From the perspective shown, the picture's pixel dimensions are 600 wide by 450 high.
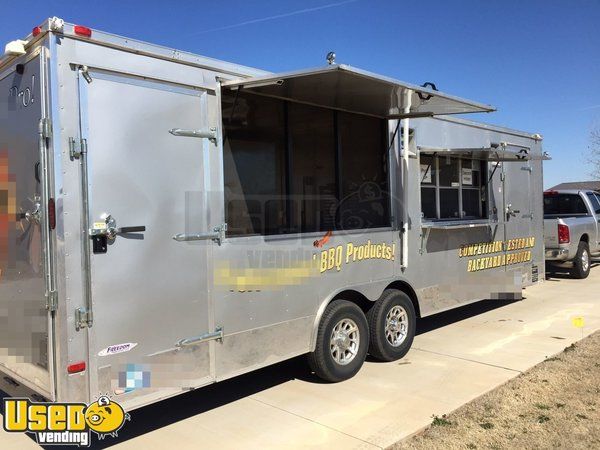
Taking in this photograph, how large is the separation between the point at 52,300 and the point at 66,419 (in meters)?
0.79

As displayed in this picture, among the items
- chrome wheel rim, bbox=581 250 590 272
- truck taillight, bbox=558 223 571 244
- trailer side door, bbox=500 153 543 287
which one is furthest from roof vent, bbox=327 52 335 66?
chrome wheel rim, bbox=581 250 590 272

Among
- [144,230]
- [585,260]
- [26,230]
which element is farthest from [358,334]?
[585,260]

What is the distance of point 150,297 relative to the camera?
11.9 ft

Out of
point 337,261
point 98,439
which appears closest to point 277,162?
point 337,261

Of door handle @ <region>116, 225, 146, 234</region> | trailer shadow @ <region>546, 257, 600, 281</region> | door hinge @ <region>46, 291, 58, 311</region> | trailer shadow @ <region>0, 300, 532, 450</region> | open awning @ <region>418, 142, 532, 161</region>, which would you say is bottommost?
trailer shadow @ <region>0, 300, 532, 450</region>

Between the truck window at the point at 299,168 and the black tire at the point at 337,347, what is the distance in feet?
2.57

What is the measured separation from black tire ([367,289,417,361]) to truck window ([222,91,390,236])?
31.5 inches

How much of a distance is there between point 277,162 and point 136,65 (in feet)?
4.83

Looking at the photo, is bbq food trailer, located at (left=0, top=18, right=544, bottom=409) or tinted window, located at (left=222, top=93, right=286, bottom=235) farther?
tinted window, located at (left=222, top=93, right=286, bottom=235)

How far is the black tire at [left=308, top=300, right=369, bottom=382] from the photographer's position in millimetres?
4859

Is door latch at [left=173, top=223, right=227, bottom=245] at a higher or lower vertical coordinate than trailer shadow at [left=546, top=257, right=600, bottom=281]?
higher

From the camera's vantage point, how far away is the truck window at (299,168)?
426 centimetres

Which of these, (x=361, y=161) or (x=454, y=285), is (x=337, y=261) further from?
(x=454, y=285)

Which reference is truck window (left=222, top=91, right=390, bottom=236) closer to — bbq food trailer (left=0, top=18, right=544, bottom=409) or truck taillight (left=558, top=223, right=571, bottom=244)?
bbq food trailer (left=0, top=18, right=544, bottom=409)
